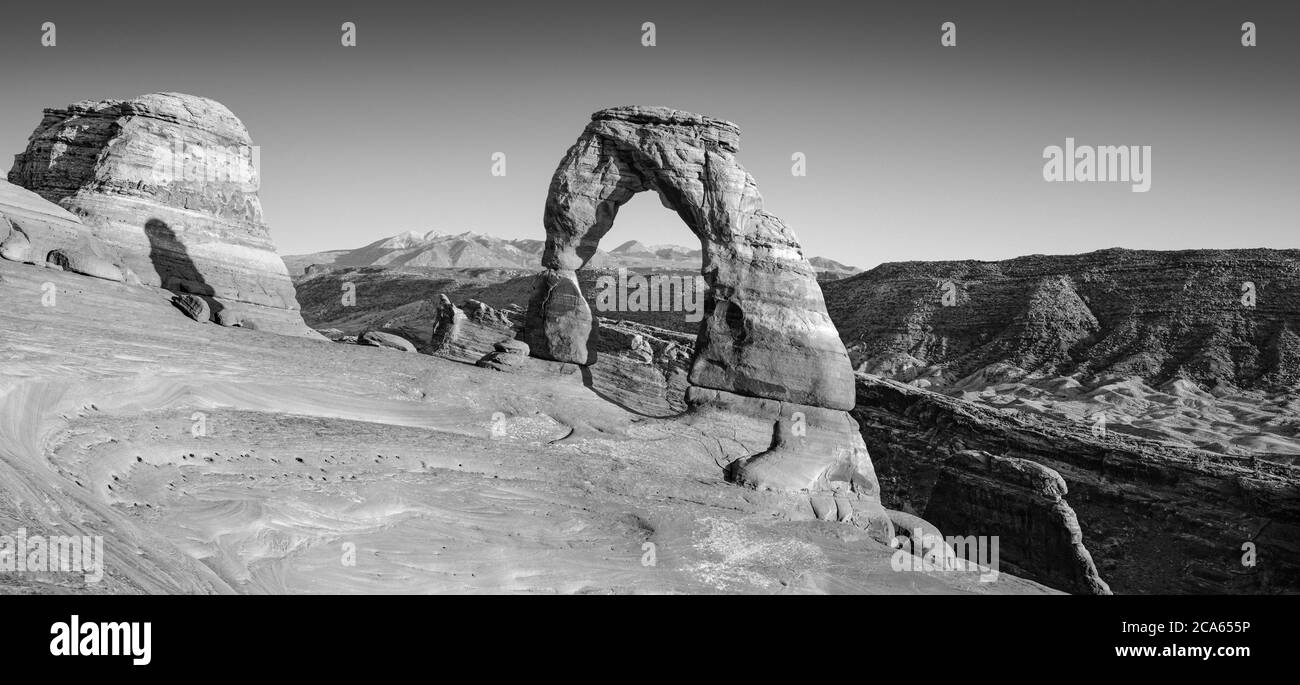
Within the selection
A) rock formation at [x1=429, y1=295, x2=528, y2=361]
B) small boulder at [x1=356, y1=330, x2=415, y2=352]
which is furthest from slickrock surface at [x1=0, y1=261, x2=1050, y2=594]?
rock formation at [x1=429, y1=295, x2=528, y2=361]

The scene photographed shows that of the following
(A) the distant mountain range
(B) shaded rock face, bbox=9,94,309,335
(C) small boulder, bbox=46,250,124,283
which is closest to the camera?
(C) small boulder, bbox=46,250,124,283

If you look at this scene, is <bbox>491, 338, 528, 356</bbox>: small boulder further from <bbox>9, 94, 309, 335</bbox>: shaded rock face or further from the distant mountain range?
the distant mountain range

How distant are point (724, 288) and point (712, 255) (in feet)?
2.05

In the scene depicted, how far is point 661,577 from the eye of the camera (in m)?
9.23

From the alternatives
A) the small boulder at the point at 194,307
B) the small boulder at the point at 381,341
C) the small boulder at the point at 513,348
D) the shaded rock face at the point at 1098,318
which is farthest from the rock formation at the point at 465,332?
the shaded rock face at the point at 1098,318

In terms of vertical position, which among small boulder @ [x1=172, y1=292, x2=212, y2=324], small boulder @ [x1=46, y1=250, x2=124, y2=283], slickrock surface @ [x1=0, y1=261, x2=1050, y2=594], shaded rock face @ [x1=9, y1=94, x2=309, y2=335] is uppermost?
shaded rock face @ [x1=9, y1=94, x2=309, y2=335]

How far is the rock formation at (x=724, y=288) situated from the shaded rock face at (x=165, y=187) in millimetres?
6357

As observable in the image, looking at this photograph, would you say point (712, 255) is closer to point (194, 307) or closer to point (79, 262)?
point (194, 307)

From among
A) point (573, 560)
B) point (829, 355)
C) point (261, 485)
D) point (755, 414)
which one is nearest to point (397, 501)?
point (261, 485)

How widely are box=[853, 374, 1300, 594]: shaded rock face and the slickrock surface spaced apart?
8.46 meters

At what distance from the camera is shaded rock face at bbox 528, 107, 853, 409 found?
52.1ft

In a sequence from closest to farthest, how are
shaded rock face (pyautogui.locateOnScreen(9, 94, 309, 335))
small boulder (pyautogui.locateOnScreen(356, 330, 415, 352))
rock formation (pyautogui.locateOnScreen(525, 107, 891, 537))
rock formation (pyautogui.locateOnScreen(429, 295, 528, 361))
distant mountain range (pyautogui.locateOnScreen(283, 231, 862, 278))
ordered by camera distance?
rock formation (pyautogui.locateOnScreen(525, 107, 891, 537)), small boulder (pyautogui.locateOnScreen(356, 330, 415, 352)), shaded rock face (pyautogui.locateOnScreen(9, 94, 309, 335)), rock formation (pyautogui.locateOnScreen(429, 295, 528, 361)), distant mountain range (pyautogui.locateOnScreen(283, 231, 862, 278))

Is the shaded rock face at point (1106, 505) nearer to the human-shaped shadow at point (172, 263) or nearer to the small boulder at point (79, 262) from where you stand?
the human-shaped shadow at point (172, 263)
